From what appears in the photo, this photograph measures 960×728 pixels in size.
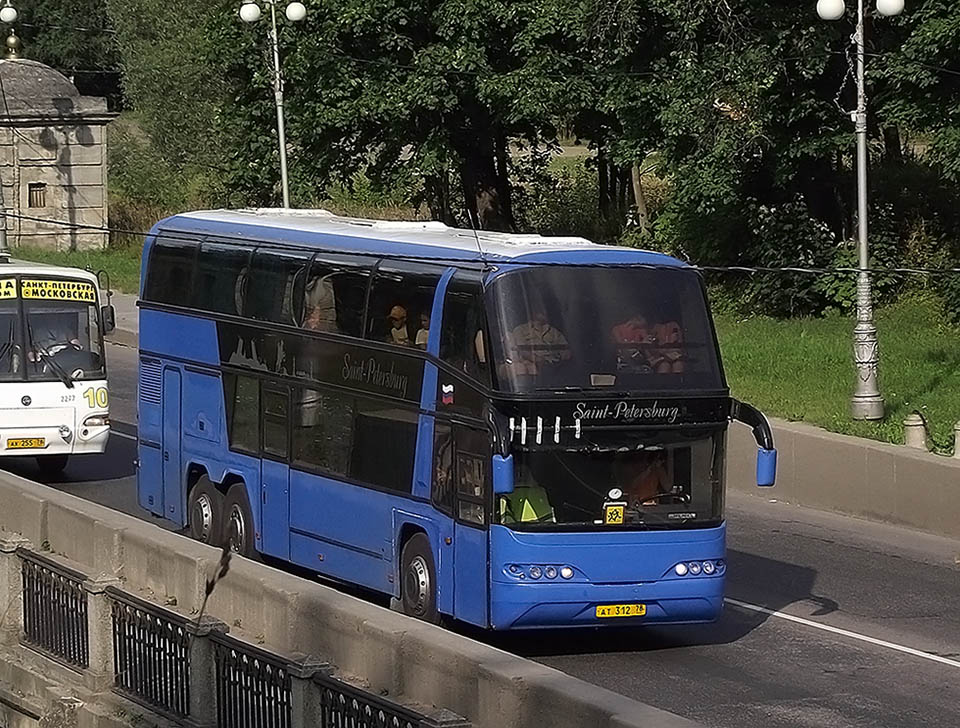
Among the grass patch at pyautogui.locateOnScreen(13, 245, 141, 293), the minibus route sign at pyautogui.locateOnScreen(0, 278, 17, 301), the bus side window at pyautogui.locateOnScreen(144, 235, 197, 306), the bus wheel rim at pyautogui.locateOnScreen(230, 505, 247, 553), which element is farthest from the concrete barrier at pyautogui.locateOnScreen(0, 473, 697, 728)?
the grass patch at pyautogui.locateOnScreen(13, 245, 141, 293)

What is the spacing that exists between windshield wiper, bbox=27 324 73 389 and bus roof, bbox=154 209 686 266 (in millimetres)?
4082

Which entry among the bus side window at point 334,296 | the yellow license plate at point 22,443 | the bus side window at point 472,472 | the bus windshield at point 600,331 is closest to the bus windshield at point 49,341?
the yellow license plate at point 22,443

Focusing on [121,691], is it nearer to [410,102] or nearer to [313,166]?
[410,102]

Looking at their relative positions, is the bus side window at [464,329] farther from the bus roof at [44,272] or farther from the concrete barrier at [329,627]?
the bus roof at [44,272]

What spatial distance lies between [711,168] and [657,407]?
2092 centimetres

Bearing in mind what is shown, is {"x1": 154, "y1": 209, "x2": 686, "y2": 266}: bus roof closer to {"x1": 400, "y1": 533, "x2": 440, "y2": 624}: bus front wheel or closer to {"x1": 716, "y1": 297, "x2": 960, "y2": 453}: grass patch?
{"x1": 400, "y1": 533, "x2": 440, "y2": 624}: bus front wheel

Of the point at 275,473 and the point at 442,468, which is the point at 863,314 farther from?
the point at 442,468

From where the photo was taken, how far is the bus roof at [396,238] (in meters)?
14.0

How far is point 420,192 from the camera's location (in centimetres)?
4431

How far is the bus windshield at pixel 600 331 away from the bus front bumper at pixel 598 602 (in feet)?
4.79

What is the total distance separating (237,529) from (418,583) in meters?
3.51

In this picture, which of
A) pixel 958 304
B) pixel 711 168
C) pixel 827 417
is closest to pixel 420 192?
pixel 711 168

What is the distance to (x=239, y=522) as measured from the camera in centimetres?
1697

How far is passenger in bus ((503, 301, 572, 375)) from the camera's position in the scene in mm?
13188
